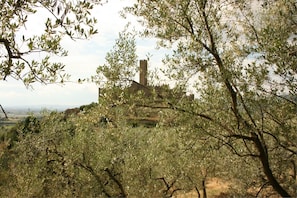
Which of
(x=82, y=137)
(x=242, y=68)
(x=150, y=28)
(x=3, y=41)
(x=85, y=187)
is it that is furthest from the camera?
(x=82, y=137)

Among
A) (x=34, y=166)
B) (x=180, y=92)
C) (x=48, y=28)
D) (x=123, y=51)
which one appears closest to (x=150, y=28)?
(x=123, y=51)

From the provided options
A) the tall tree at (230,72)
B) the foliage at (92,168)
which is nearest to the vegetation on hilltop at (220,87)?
the tall tree at (230,72)

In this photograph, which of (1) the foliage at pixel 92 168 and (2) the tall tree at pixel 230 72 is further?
(1) the foliage at pixel 92 168

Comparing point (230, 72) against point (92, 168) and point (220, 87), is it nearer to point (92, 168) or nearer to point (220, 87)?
point (220, 87)

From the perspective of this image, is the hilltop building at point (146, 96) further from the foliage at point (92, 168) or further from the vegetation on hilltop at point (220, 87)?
the foliage at point (92, 168)

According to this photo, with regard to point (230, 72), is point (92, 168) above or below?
below

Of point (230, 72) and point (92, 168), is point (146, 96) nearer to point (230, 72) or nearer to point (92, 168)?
point (230, 72)

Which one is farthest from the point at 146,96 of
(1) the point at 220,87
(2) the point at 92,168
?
(2) the point at 92,168

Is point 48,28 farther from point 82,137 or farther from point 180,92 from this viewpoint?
point 82,137

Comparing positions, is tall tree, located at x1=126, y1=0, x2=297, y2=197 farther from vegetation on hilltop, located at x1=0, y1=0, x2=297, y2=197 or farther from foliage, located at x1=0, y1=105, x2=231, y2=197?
foliage, located at x1=0, y1=105, x2=231, y2=197

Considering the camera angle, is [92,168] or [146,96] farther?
[92,168]

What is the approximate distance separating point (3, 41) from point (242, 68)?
574 cm

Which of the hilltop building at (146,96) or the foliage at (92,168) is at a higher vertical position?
the hilltop building at (146,96)

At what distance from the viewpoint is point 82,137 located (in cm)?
2033
